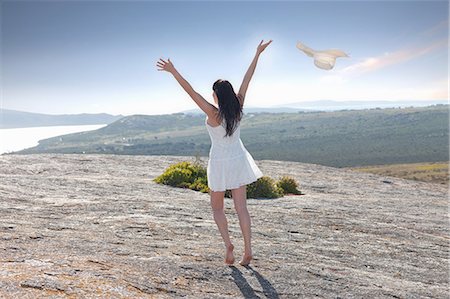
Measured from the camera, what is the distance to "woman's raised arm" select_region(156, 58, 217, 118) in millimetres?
8125

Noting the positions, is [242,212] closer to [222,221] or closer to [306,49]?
[222,221]

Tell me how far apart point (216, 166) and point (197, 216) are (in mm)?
4810

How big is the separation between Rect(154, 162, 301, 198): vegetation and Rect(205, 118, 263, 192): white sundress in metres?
8.92

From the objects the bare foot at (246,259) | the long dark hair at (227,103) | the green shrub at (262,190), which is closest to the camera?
the long dark hair at (227,103)

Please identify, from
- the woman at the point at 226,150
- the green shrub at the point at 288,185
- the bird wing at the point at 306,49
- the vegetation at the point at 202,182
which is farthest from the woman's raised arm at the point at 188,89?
the green shrub at the point at 288,185

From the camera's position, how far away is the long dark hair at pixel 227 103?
8.24 m

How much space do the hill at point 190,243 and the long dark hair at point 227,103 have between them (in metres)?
2.86

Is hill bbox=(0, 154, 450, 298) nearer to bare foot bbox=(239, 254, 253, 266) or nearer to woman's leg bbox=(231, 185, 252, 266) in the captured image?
bare foot bbox=(239, 254, 253, 266)

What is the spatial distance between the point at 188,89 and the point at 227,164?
5.35 feet

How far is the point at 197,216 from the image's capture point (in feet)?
42.5

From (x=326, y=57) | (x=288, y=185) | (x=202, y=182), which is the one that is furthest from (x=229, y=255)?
(x=288, y=185)

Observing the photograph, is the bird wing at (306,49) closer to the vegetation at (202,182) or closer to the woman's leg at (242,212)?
the woman's leg at (242,212)

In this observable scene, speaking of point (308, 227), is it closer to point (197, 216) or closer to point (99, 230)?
point (197, 216)


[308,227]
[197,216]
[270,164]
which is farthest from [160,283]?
[270,164]
